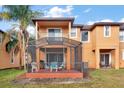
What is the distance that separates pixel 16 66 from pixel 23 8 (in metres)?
9.87

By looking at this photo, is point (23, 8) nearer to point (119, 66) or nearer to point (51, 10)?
point (119, 66)

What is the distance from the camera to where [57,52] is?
28.7 meters

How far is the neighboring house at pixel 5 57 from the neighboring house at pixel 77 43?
6.47 m

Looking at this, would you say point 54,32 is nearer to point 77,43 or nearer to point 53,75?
point 77,43

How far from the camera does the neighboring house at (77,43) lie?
25125mm

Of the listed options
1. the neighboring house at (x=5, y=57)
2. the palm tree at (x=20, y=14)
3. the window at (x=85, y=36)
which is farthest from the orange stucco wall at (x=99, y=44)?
the neighboring house at (x=5, y=57)

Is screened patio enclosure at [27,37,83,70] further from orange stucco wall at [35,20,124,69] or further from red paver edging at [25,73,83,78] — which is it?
red paver edging at [25,73,83,78]

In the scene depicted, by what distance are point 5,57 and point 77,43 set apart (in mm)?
13349

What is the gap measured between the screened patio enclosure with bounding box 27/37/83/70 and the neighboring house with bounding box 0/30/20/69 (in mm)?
6675

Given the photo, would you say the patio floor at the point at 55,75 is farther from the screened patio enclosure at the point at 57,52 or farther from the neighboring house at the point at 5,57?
the neighboring house at the point at 5,57

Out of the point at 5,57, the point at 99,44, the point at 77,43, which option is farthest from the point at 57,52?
the point at 5,57

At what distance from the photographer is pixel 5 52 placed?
34531 millimetres

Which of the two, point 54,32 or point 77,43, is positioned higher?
point 54,32

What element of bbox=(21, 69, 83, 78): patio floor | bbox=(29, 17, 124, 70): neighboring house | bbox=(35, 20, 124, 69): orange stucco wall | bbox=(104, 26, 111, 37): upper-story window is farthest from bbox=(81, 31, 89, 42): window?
bbox=(21, 69, 83, 78): patio floor
